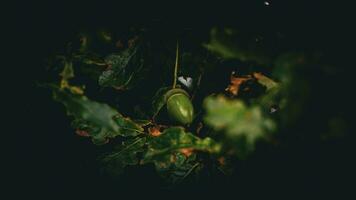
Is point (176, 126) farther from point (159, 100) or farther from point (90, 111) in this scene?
point (90, 111)

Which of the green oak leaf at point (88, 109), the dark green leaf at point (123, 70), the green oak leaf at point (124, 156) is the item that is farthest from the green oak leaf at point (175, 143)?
the dark green leaf at point (123, 70)

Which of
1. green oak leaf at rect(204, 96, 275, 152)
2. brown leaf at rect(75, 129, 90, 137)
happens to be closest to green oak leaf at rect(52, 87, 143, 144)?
green oak leaf at rect(204, 96, 275, 152)

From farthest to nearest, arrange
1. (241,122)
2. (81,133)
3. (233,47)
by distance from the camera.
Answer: (81,133), (233,47), (241,122)

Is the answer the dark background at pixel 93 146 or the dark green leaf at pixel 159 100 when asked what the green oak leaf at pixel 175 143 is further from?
the dark green leaf at pixel 159 100

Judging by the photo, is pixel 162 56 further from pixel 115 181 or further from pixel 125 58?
pixel 115 181

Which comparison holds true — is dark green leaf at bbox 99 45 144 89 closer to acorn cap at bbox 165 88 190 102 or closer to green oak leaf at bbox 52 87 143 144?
acorn cap at bbox 165 88 190 102

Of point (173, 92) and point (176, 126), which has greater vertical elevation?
point (173, 92)

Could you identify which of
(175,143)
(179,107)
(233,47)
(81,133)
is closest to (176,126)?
(179,107)
